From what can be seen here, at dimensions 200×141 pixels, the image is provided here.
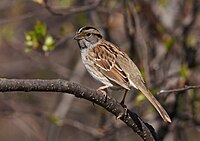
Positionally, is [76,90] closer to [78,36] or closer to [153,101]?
[153,101]

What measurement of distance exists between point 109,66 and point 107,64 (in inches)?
2.1

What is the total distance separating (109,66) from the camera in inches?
245

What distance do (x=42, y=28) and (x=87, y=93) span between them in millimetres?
2446

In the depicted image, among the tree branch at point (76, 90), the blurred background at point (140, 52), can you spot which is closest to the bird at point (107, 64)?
the blurred background at point (140, 52)

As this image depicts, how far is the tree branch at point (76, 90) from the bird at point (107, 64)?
95 centimetres

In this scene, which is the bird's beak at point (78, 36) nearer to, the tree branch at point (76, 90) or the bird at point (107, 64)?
the bird at point (107, 64)

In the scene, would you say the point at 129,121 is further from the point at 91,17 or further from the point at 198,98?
the point at 91,17

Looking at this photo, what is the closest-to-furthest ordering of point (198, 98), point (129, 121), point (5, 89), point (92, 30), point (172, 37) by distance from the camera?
point (5, 89) < point (129, 121) < point (92, 30) < point (198, 98) < point (172, 37)

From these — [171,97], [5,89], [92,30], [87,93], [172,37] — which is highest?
[5,89]

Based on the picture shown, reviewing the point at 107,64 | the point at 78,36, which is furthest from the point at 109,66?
the point at 78,36

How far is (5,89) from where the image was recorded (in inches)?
152

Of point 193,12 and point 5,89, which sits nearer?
point 5,89

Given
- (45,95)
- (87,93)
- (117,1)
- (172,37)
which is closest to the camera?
(87,93)

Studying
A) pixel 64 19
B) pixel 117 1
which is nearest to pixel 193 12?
pixel 117 1
